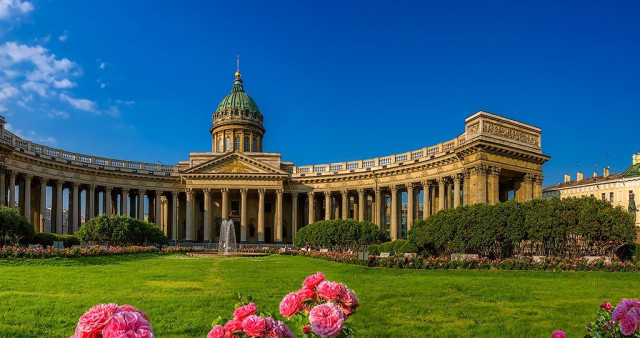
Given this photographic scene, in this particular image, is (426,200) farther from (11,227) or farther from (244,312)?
(244,312)

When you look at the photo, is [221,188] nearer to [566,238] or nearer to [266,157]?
[266,157]

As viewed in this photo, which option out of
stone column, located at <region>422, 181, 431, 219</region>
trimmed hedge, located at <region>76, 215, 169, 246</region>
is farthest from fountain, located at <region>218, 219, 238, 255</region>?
stone column, located at <region>422, 181, 431, 219</region>

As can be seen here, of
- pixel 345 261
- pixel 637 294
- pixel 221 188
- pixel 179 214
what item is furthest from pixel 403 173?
pixel 637 294

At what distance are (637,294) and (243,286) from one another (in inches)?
511

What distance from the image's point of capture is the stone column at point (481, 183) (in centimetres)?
4281

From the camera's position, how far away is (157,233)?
151 feet

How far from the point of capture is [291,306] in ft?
15.1

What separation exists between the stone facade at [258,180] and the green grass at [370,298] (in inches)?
946

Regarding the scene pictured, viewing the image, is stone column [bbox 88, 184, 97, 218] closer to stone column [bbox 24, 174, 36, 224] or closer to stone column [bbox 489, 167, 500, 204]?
stone column [bbox 24, 174, 36, 224]

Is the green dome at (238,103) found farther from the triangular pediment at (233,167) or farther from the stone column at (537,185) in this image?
the stone column at (537,185)

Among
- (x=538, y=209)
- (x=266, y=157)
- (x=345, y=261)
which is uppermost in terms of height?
(x=266, y=157)

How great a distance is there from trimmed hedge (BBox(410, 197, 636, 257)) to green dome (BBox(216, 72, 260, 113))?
5412 cm

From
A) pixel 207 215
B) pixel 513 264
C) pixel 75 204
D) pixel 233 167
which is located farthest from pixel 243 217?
pixel 513 264

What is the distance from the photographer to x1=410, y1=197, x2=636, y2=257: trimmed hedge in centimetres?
2622
